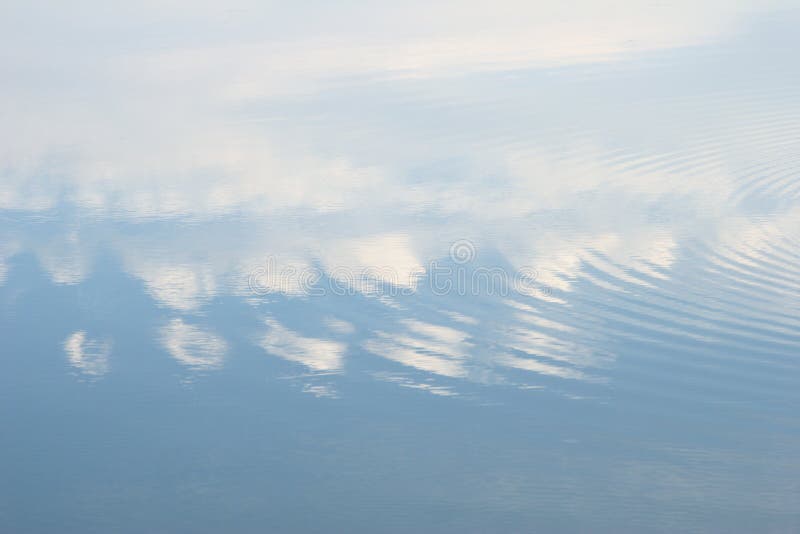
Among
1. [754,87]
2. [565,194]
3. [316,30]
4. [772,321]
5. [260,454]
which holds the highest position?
[316,30]

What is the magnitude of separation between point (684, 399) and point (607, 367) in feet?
0.83

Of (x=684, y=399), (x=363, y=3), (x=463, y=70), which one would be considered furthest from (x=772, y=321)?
(x=363, y=3)

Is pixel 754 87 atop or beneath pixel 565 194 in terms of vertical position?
atop

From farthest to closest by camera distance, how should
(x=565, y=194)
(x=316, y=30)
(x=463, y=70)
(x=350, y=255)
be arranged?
(x=316, y=30) < (x=463, y=70) < (x=565, y=194) < (x=350, y=255)

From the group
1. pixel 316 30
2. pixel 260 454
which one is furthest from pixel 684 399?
pixel 316 30

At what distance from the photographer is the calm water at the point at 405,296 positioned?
2600 millimetres

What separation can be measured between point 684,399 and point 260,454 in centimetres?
114

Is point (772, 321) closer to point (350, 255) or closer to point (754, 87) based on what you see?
point (350, 255)

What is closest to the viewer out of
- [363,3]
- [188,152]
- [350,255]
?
[350,255]

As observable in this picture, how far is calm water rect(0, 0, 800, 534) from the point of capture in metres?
2.60

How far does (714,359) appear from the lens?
9.94 feet

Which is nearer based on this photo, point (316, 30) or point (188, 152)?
point (188, 152)

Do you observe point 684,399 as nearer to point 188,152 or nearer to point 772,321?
point 772,321

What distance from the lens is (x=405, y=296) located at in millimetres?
3475
